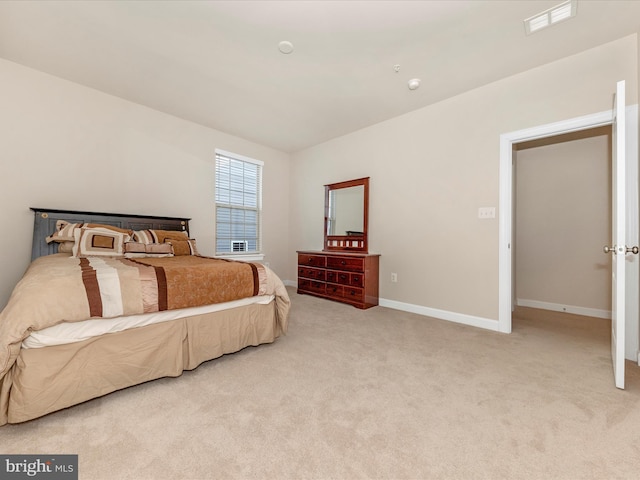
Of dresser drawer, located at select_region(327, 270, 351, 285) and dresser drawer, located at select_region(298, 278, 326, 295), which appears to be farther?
dresser drawer, located at select_region(298, 278, 326, 295)

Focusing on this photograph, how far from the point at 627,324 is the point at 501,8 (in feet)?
8.43

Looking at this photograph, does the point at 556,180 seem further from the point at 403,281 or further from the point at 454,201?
the point at 403,281

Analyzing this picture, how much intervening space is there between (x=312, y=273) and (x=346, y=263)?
0.72m

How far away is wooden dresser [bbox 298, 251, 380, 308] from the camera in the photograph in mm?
3566

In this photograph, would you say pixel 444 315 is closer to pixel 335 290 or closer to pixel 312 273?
pixel 335 290

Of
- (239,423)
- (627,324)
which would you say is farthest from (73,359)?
(627,324)

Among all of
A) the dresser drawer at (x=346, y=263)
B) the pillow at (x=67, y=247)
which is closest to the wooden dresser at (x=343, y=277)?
the dresser drawer at (x=346, y=263)

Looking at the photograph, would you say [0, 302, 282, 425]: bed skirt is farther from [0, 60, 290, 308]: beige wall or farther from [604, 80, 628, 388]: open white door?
[604, 80, 628, 388]: open white door

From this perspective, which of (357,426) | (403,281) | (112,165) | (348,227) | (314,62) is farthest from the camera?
(348,227)

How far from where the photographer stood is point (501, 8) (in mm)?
1903

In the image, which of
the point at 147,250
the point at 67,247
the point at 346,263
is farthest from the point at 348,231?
the point at 67,247

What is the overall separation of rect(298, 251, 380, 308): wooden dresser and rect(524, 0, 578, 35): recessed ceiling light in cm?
258

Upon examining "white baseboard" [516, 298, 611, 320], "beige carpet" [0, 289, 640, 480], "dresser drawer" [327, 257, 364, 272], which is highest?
"dresser drawer" [327, 257, 364, 272]

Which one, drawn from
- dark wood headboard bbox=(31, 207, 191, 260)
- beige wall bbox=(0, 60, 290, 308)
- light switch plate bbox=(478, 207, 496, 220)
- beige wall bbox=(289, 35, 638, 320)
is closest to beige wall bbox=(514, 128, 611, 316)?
beige wall bbox=(289, 35, 638, 320)
